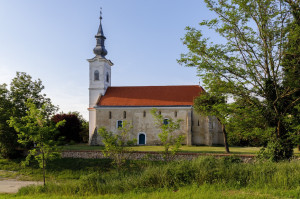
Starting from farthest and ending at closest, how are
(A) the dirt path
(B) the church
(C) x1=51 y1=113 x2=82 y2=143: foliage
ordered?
(C) x1=51 y1=113 x2=82 y2=143: foliage < (B) the church < (A) the dirt path

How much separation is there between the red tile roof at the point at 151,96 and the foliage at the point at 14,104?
922 cm

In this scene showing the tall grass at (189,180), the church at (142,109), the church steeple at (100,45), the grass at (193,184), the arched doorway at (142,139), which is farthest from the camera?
the church steeple at (100,45)

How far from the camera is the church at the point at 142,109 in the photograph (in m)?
31.1

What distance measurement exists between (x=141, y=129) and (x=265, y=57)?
792 inches

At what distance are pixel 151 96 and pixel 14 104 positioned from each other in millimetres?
16523

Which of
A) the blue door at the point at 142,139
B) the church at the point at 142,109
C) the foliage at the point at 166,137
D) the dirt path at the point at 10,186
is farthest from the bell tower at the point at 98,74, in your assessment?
the foliage at the point at 166,137

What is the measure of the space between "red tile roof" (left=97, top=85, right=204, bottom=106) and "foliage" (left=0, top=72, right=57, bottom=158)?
9.22m

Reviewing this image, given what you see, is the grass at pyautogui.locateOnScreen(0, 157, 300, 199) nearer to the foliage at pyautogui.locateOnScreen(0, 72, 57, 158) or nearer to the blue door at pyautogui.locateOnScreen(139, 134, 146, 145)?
the foliage at pyautogui.locateOnScreen(0, 72, 57, 158)

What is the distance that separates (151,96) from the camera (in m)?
33.0

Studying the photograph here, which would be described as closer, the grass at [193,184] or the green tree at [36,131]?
the grass at [193,184]

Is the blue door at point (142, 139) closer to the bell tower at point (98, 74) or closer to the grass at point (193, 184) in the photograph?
the bell tower at point (98, 74)

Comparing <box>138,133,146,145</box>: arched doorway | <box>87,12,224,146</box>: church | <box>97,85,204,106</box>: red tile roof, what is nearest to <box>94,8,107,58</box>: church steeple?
<box>87,12,224,146</box>: church

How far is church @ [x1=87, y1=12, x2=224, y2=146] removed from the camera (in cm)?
3106

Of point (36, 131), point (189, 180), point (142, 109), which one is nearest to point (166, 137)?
point (189, 180)
